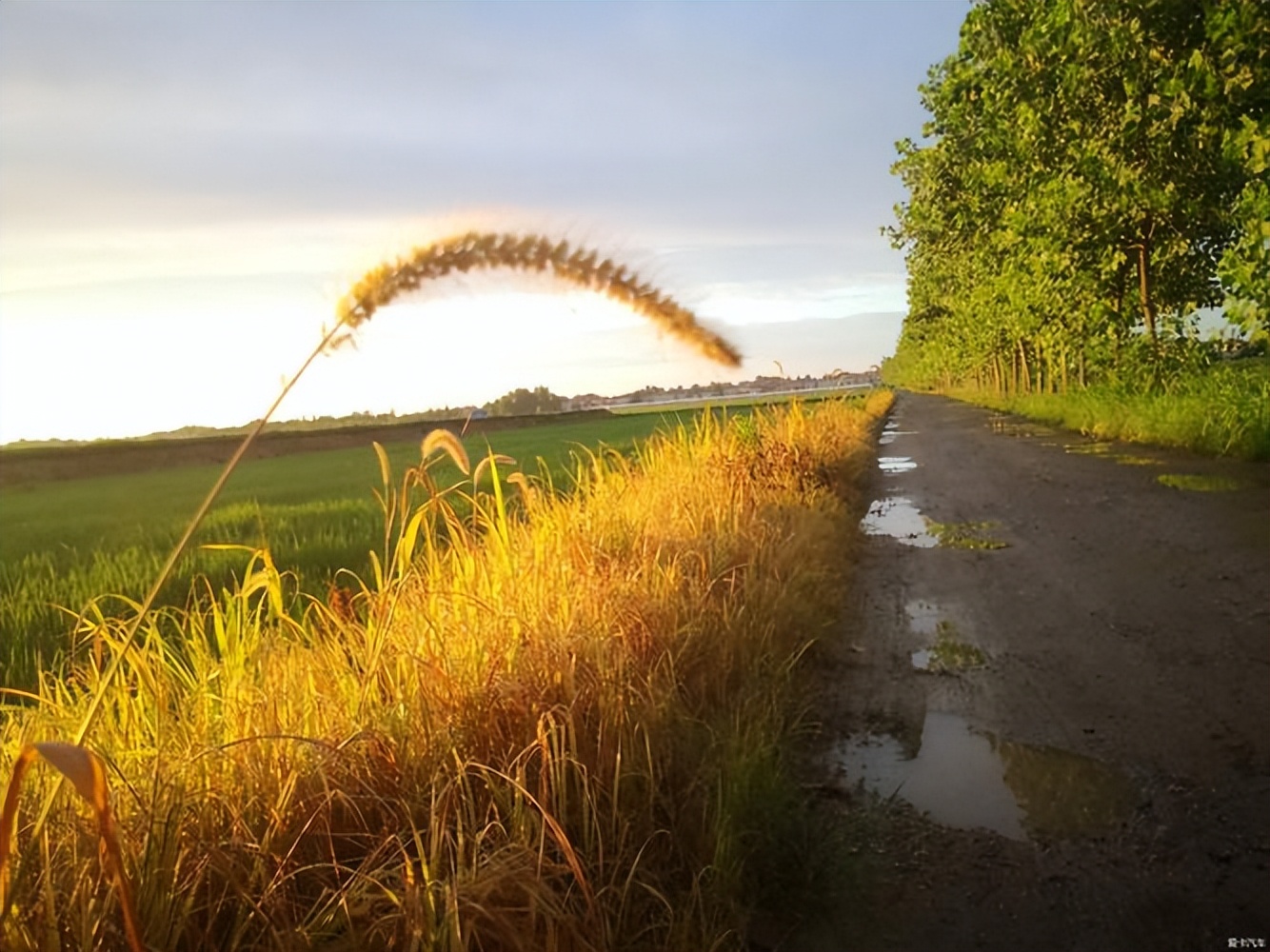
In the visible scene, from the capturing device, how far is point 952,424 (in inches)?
1240

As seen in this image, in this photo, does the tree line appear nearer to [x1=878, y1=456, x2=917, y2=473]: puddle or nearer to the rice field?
[x1=878, y1=456, x2=917, y2=473]: puddle

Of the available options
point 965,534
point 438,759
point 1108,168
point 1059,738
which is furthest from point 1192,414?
point 438,759

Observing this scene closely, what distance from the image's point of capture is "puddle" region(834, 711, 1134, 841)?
139 inches

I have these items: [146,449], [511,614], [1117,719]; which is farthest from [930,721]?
[146,449]

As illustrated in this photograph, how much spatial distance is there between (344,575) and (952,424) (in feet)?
87.6

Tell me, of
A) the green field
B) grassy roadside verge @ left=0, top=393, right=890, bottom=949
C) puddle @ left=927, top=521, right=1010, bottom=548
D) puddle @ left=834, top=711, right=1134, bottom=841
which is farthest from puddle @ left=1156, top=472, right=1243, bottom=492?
grassy roadside verge @ left=0, top=393, right=890, bottom=949

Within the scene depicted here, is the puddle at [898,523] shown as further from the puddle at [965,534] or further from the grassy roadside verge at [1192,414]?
the grassy roadside verge at [1192,414]

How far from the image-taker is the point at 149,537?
1183 centimetres

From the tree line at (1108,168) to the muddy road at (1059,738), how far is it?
563 cm

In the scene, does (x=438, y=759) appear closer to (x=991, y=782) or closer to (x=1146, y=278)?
(x=991, y=782)

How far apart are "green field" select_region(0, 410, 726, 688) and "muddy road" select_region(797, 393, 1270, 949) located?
90.2 inches

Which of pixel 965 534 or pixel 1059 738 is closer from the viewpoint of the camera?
pixel 1059 738

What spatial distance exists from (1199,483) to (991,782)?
937cm

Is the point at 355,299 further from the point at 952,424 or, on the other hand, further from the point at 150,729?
the point at 952,424
